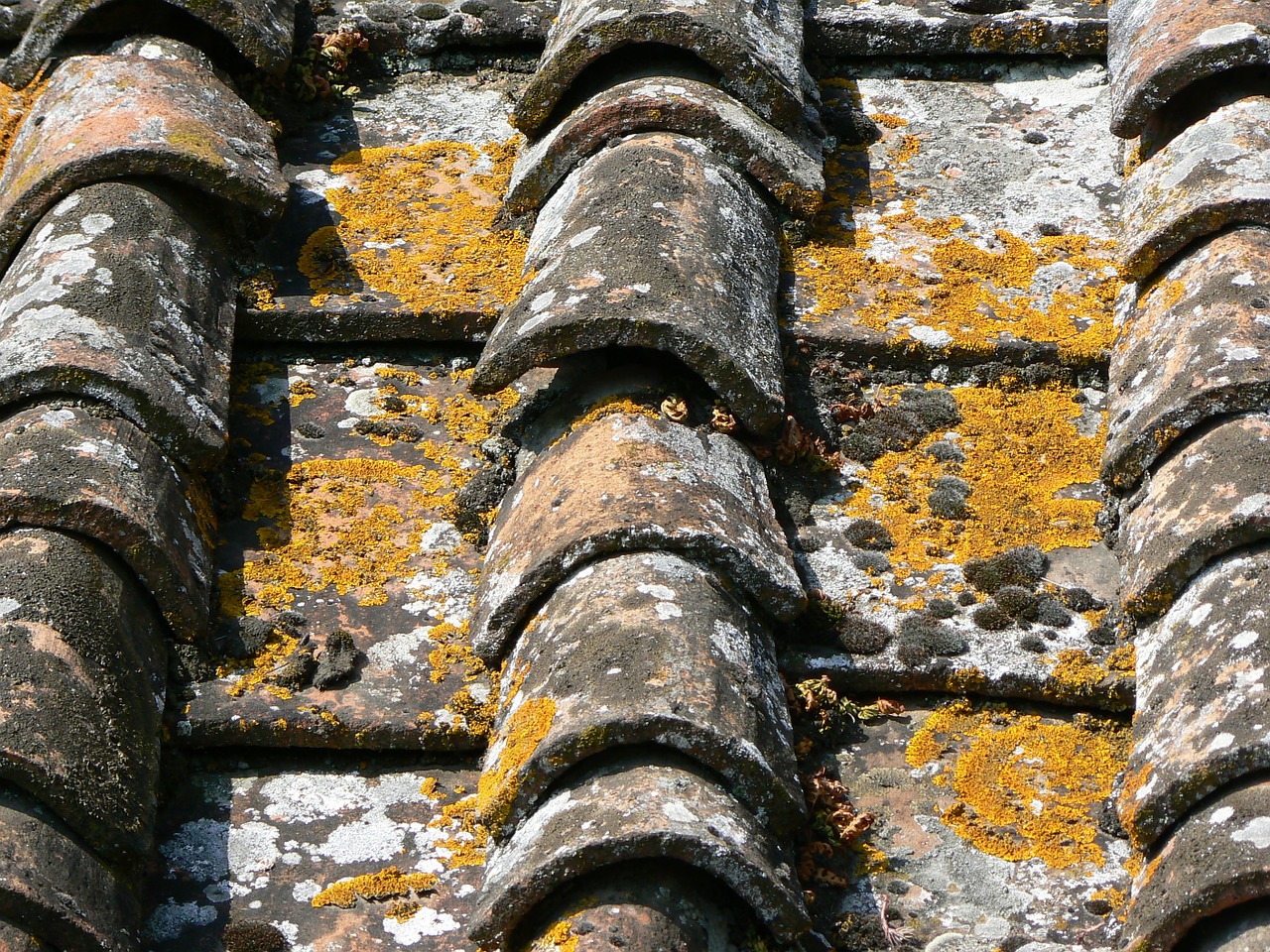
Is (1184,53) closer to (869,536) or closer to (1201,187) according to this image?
(1201,187)

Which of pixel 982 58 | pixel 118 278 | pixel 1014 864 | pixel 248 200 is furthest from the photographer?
pixel 982 58

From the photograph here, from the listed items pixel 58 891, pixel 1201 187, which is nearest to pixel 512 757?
pixel 58 891

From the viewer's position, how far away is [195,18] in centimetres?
542

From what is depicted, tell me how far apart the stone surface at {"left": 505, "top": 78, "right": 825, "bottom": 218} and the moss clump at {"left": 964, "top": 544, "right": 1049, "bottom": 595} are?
155cm

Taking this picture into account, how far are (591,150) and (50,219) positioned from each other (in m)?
1.69

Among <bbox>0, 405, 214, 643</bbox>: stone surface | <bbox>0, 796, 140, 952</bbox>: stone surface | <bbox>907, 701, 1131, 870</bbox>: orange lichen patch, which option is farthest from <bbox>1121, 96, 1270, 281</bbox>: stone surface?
<bbox>0, 796, 140, 952</bbox>: stone surface

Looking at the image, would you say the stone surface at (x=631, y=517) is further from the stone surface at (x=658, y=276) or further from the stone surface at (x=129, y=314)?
the stone surface at (x=129, y=314)

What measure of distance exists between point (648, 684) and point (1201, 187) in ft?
7.88

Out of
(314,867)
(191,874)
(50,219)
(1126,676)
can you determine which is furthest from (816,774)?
(50,219)

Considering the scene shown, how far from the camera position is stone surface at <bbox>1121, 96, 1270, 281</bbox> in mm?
4281

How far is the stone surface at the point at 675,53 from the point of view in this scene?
5051mm

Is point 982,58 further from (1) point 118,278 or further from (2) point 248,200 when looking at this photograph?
(1) point 118,278

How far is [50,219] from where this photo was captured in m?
4.57

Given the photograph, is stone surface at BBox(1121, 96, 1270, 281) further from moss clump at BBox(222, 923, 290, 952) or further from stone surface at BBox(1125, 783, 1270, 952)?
moss clump at BBox(222, 923, 290, 952)
